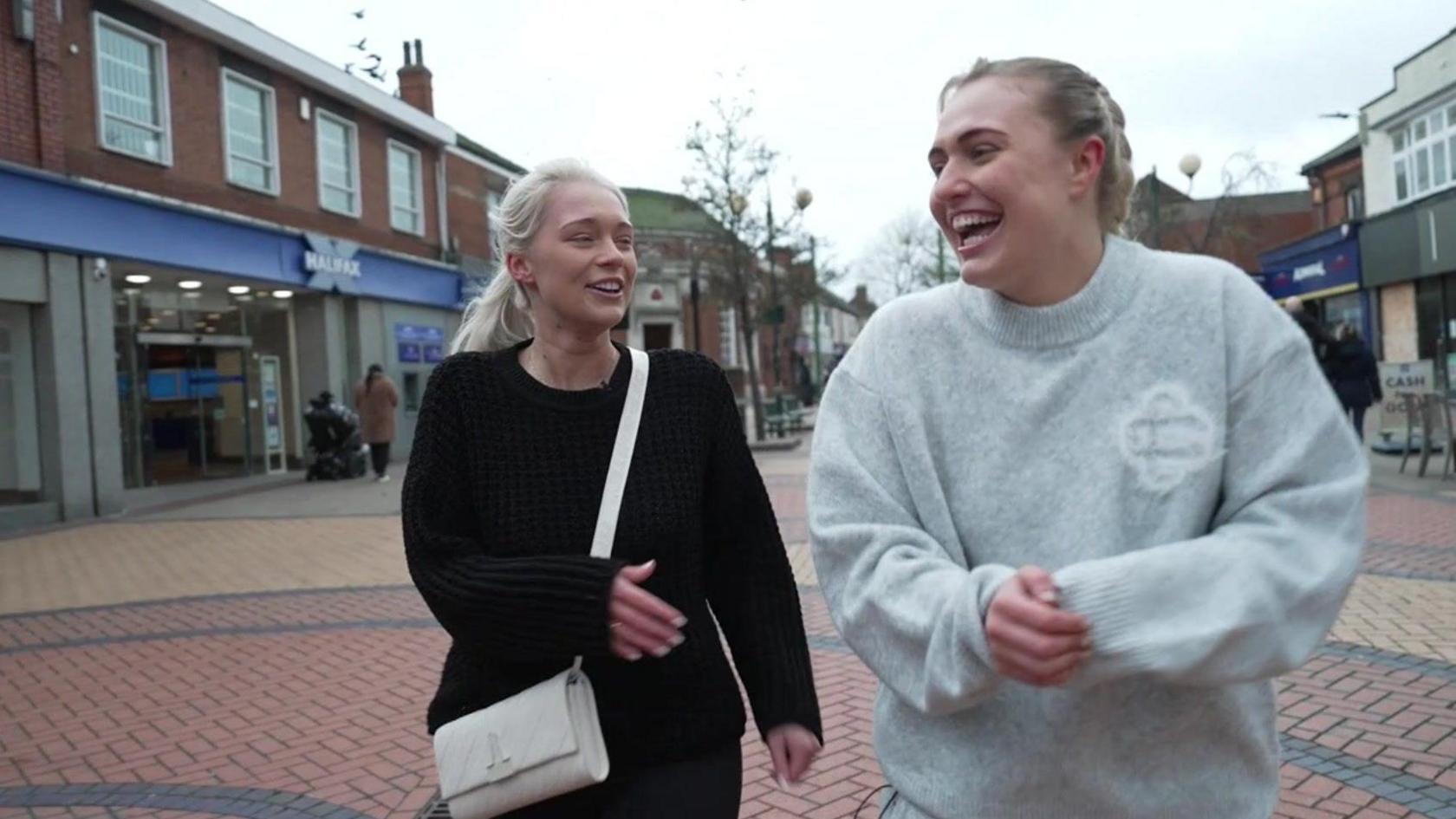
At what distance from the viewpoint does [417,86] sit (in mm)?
24484

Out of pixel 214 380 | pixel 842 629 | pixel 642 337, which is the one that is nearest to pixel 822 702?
pixel 842 629

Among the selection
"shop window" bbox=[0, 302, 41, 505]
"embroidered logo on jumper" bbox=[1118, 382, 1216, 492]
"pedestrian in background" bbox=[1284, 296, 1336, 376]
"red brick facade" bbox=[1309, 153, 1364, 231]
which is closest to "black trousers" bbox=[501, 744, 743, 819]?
"embroidered logo on jumper" bbox=[1118, 382, 1216, 492]

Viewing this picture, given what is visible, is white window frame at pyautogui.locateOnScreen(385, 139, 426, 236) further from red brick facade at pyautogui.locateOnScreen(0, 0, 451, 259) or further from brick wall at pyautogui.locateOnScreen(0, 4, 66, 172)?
brick wall at pyautogui.locateOnScreen(0, 4, 66, 172)

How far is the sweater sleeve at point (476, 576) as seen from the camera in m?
1.77

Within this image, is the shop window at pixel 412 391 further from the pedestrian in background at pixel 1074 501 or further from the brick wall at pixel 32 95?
the pedestrian in background at pixel 1074 501

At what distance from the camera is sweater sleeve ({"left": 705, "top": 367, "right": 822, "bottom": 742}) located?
210cm

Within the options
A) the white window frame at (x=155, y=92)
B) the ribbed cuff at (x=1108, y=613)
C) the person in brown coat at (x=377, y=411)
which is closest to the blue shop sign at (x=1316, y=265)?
the person in brown coat at (x=377, y=411)

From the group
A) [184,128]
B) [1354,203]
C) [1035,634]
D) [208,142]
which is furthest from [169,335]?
[1354,203]

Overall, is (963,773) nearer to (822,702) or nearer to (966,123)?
(966,123)

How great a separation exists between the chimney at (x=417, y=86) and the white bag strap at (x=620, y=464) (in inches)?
949

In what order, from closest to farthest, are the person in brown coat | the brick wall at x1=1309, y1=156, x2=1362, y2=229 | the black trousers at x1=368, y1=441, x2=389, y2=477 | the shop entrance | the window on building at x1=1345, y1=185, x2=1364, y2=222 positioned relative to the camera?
the shop entrance
the person in brown coat
the black trousers at x1=368, y1=441, x2=389, y2=477
the window on building at x1=1345, y1=185, x2=1364, y2=222
the brick wall at x1=1309, y1=156, x2=1362, y2=229

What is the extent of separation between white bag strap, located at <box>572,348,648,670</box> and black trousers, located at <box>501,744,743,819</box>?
24 cm

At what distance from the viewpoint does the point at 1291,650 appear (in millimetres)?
1244

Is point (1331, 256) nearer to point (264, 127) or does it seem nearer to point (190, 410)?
point (264, 127)
